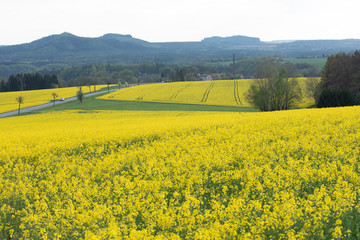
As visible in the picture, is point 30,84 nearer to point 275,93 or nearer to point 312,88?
point 275,93

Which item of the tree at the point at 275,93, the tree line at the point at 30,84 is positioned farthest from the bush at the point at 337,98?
the tree line at the point at 30,84

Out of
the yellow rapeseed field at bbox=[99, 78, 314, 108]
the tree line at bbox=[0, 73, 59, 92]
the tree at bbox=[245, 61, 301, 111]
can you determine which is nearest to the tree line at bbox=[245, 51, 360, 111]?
the tree at bbox=[245, 61, 301, 111]

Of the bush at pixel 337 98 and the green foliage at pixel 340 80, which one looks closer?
the bush at pixel 337 98

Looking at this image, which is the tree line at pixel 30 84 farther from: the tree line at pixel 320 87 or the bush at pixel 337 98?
the bush at pixel 337 98

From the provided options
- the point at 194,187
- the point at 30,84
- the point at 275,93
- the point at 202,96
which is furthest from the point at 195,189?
the point at 30,84

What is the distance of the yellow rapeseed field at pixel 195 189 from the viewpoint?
18.8 ft

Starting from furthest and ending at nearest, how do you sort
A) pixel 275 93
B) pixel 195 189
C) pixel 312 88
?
pixel 312 88 → pixel 275 93 → pixel 195 189

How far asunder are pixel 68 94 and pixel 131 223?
8946 cm

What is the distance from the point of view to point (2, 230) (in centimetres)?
686

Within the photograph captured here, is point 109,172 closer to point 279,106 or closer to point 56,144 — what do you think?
point 56,144

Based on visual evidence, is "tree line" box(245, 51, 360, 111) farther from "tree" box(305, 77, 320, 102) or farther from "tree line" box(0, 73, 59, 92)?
"tree line" box(0, 73, 59, 92)

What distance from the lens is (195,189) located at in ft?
28.6

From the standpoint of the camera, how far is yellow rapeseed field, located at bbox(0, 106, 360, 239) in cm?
574

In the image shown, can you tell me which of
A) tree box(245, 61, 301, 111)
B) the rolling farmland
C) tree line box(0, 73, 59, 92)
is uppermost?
tree line box(0, 73, 59, 92)
